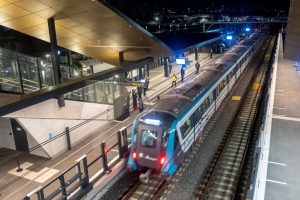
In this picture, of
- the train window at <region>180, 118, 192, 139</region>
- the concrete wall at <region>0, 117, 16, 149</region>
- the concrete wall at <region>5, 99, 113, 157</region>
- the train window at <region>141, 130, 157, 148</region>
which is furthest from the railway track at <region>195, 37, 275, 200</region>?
the concrete wall at <region>0, 117, 16, 149</region>

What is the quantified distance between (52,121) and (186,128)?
24.2 feet

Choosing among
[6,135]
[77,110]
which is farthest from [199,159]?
[6,135]

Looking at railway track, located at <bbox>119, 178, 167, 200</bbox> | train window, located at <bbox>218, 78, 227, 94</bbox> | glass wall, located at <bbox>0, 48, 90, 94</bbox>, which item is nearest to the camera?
railway track, located at <bbox>119, 178, 167, 200</bbox>

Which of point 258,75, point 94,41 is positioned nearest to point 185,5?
point 258,75

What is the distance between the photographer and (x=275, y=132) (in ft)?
38.1

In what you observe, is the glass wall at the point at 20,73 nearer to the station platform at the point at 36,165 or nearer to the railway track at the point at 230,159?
the station platform at the point at 36,165

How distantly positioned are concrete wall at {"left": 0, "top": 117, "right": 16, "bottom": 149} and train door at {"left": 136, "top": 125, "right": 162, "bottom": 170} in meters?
8.87

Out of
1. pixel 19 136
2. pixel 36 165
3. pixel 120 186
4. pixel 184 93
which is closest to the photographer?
pixel 120 186

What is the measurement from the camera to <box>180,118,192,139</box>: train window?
12133 millimetres

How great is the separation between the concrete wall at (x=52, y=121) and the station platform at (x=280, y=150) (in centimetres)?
918

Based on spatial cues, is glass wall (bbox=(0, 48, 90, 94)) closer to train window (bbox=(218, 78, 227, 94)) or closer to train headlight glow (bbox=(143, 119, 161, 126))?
train headlight glow (bbox=(143, 119, 161, 126))

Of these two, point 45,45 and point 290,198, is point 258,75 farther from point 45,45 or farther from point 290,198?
point 290,198

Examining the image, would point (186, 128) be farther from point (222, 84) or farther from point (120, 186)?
point (222, 84)

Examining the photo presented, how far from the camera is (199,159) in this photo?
13.6 m
